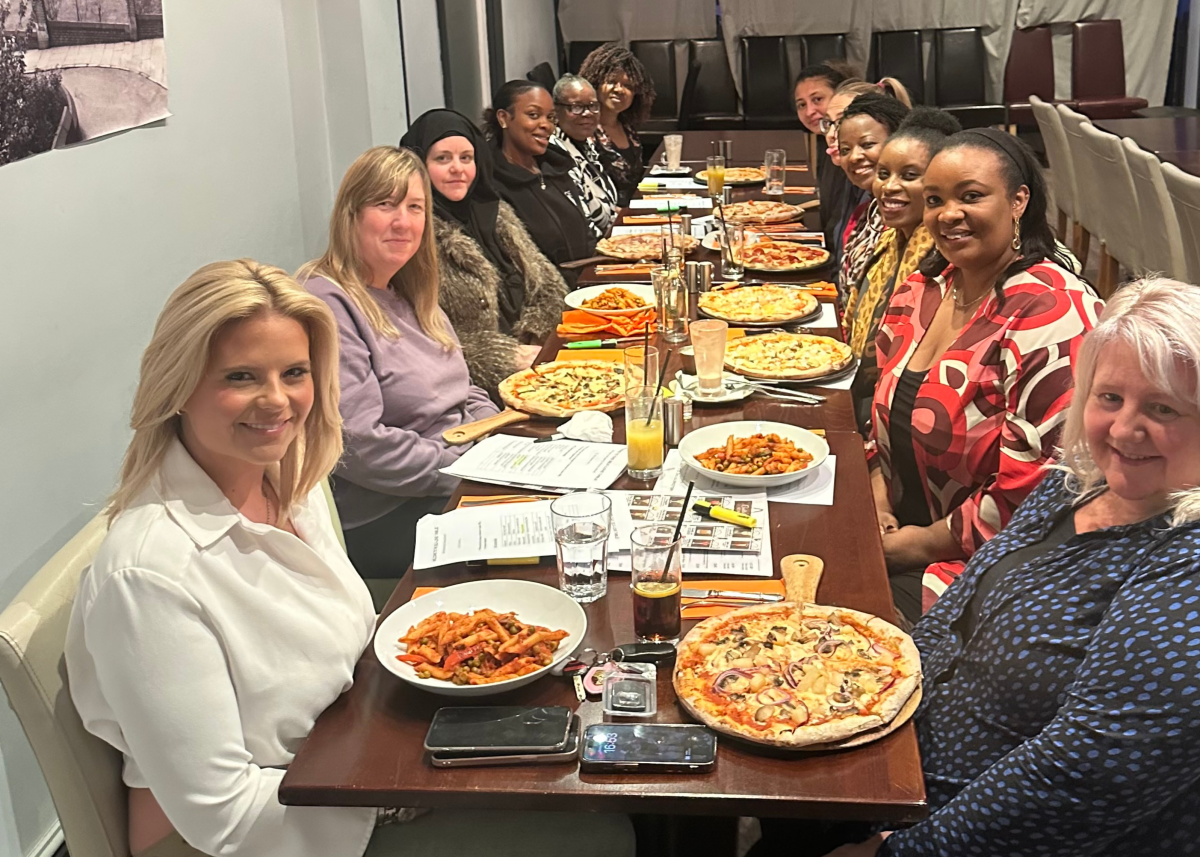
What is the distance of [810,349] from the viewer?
258 cm

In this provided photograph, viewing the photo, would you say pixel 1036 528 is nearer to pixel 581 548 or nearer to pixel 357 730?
pixel 581 548

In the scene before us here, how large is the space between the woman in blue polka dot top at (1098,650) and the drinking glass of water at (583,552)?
49cm

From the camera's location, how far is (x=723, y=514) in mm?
1788

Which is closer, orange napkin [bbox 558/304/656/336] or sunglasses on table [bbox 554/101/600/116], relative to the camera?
orange napkin [bbox 558/304/656/336]

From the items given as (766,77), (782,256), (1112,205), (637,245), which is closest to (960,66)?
(766,77)

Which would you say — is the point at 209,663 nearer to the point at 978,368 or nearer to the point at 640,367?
the point at 640,367

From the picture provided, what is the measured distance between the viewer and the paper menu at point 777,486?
6.14ft

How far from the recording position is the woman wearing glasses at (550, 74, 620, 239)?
195 inches

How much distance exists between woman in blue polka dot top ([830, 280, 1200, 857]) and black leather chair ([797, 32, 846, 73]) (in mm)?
8301

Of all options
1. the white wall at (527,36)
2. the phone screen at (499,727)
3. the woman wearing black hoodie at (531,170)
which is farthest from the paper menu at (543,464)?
the white wall at (527,36)

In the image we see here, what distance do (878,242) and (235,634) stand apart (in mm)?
2377

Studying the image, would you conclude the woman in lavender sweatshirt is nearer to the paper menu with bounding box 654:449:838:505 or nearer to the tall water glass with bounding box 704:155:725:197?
the paper menu with bounding box 654:449:838:505

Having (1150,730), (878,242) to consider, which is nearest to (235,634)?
(1150,730)

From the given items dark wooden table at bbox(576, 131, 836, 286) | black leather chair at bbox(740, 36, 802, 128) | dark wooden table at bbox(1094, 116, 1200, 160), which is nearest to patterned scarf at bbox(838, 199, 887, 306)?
dark wooden table at bbox(576, 131, 836, 286)
